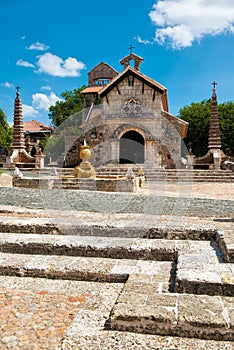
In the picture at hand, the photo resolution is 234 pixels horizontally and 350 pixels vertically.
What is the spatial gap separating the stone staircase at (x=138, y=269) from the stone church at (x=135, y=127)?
19.1 m

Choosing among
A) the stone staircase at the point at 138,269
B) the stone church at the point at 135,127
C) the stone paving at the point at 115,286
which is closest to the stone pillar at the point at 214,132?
the stone church at the point at 135,127

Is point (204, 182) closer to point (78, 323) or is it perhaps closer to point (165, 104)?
point (165, 104)

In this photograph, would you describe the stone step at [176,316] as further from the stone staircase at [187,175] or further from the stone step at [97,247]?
the stone staircase at [187,175]

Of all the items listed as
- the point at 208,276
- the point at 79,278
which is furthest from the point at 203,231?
the point at 79,278

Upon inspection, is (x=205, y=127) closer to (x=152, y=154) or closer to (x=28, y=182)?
(x=152, y=154)

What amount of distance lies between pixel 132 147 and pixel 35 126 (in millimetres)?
30064

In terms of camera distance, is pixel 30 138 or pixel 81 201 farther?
pixel 30 138

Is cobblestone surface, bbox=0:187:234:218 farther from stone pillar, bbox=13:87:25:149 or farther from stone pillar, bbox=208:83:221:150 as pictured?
stone pillar, bbox=13:87:25:149

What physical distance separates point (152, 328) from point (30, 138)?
158 ft

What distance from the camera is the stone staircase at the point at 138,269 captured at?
259 centimetres

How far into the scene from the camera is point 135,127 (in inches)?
978

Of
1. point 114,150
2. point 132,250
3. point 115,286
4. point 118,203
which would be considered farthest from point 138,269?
point 114,150

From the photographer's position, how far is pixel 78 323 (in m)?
2.77

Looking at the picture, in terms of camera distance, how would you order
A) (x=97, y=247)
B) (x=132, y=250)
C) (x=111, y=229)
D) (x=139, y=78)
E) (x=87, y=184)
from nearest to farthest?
(x=132, y=250) → (x=97, y=247) → (x=111, y=229) → (x=87, y=184) → (x=139, y=78)
